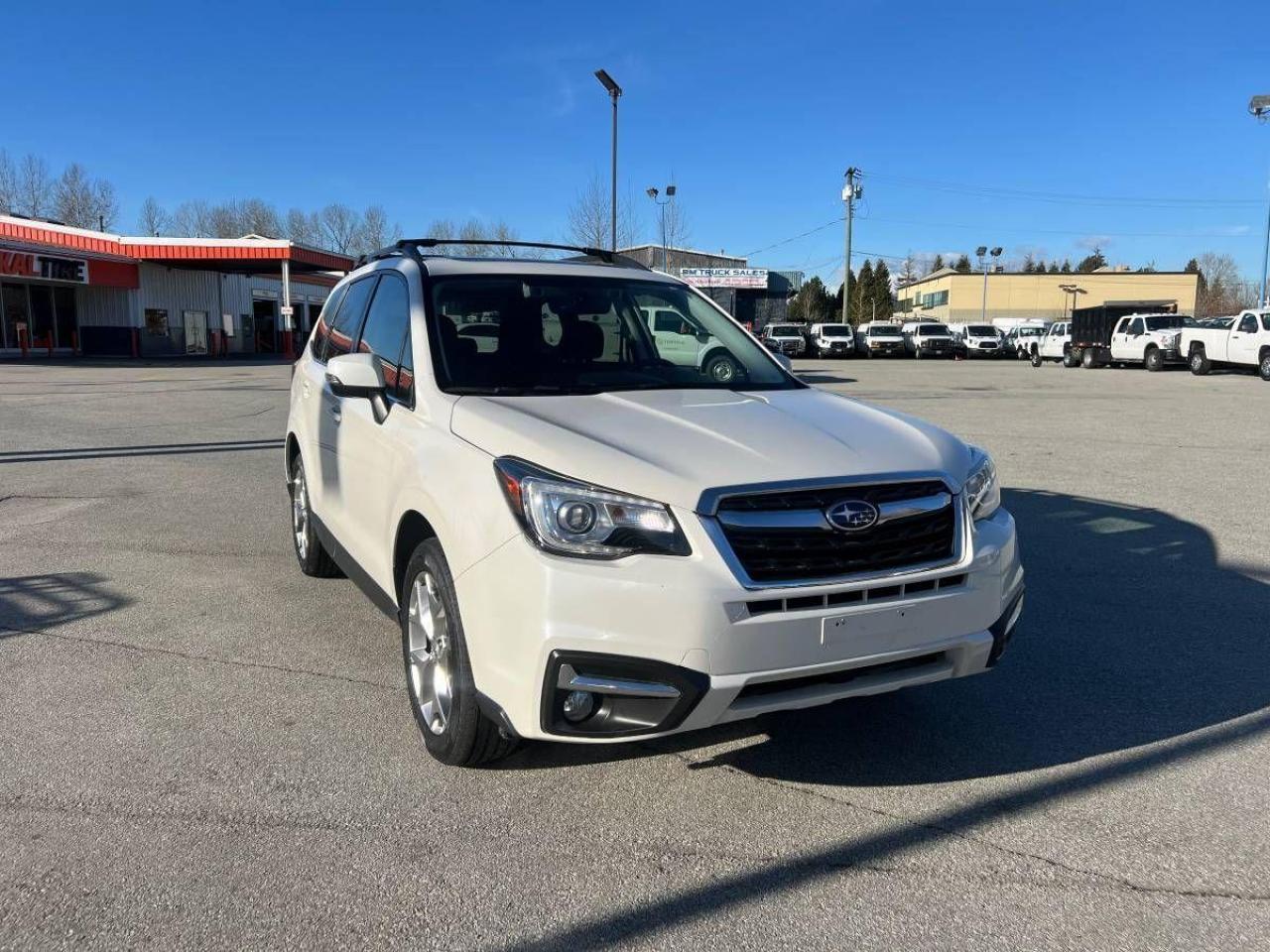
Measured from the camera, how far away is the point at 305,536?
567cm

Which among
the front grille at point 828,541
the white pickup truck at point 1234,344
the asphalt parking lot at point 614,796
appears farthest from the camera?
the white pickup truck at point 1234,344

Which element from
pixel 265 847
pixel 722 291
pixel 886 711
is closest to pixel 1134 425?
pixel 886 711

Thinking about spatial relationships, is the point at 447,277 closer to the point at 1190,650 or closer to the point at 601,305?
the point at 601,305

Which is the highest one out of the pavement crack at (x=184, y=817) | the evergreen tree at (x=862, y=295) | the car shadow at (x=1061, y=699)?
the evergreen tree at (x=862, y=295)

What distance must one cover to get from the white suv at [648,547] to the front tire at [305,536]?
5.68 feet

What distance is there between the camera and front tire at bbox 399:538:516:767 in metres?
3.09

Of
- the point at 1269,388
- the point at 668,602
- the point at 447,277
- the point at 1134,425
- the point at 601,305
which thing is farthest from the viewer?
the point at 1269,388

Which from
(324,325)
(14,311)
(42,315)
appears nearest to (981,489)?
(324,325)

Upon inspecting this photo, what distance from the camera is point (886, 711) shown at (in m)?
3.87

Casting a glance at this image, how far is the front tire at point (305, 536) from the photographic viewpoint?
18.1 feet

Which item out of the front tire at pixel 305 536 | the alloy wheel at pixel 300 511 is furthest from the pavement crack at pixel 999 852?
the alloy wheel at pixel 300 511

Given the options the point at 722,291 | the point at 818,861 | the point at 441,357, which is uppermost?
the point at 722,291

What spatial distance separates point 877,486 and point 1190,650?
8.51ft

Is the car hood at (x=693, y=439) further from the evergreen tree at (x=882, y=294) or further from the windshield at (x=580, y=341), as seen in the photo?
the evergreen tree at (x=882, y=294)
